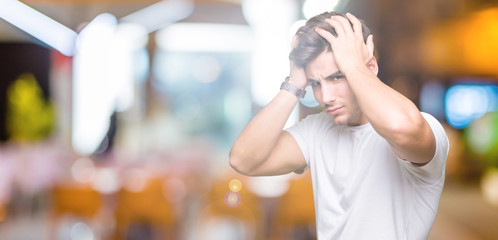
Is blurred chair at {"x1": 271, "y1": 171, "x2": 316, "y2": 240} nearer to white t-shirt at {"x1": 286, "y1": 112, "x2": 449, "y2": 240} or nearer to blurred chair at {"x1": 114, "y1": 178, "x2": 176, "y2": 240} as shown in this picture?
blurred chair at {"x1": 114, "y1": 178, "x2": 176, "y2": 240}

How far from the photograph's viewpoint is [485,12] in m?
6.13

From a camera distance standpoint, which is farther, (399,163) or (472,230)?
(472,230)

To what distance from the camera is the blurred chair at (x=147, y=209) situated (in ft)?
11.0

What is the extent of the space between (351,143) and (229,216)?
2028 mm

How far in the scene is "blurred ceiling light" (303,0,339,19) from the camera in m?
0.75

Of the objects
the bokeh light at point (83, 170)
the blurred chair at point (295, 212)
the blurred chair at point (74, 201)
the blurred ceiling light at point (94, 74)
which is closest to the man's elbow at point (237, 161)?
the blurred ceiling light at point (94, 74)

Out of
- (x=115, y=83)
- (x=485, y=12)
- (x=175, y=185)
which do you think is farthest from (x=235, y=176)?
(x=485, y=12)

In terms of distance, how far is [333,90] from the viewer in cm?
67

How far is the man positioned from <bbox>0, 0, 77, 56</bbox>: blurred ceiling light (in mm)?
640

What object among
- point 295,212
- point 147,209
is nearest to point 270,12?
point 295,212

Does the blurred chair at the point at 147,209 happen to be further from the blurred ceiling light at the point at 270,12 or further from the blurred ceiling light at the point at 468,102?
the blurred ceiling light at the point at 468,102

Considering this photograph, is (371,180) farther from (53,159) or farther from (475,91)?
(475,91)

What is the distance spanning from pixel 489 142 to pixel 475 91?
40.5 inches

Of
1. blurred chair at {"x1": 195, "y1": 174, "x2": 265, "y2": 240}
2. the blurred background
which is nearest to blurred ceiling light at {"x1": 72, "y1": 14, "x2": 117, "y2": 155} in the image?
the blurred background
